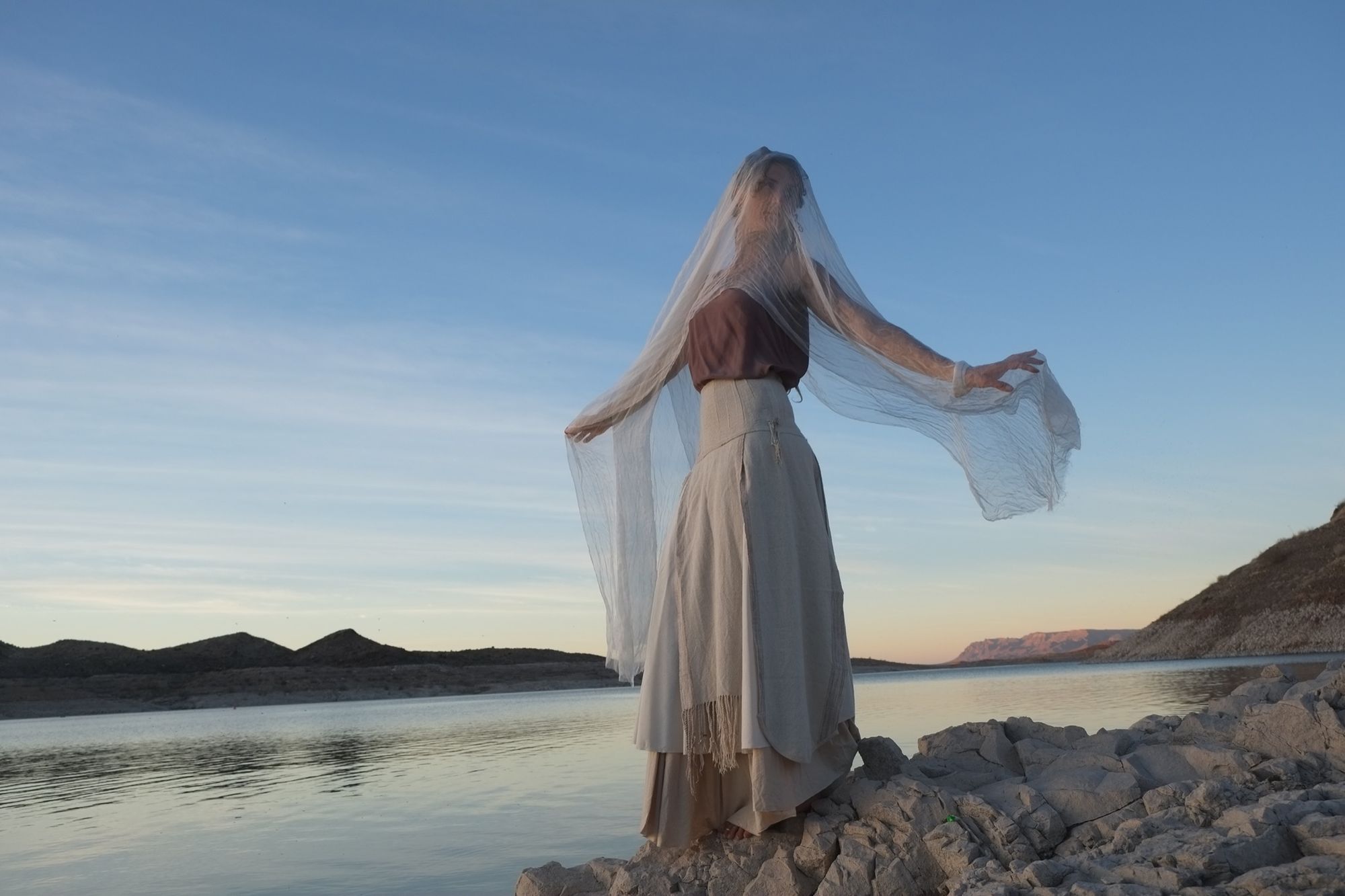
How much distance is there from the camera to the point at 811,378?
411 centimetres

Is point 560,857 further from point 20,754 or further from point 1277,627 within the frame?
point 1277,627

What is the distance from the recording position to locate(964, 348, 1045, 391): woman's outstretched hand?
3.70 metres

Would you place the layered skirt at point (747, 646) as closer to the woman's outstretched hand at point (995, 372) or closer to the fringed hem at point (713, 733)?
the fringed hem at point (713, 733)

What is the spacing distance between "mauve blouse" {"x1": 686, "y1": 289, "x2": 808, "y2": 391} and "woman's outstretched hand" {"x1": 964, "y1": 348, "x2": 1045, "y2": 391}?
59 centimetres

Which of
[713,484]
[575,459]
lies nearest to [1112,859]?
[713,484]

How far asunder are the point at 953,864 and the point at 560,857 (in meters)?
2.73

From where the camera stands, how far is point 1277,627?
1594 inches

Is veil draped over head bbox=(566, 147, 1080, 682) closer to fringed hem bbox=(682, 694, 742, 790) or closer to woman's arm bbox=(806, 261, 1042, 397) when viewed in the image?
woman's arm bbox=(806, 261, 1042, 397)

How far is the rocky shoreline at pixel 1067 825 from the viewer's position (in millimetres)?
2586

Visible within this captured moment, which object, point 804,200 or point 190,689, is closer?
point 804,200

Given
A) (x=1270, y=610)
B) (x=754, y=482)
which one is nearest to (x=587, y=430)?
(x=754, y=482)

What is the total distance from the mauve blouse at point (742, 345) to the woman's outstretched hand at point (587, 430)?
64 centimetres

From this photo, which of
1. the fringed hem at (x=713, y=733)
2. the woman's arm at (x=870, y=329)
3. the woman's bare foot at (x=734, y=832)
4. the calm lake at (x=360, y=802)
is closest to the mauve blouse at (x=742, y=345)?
the woman's arm at (x=870, y=329)

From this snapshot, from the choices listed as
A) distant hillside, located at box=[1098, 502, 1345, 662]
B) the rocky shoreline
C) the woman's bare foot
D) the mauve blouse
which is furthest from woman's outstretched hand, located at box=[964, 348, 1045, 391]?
distant hillside, located at box=[1098, 502, 1345, 662]
